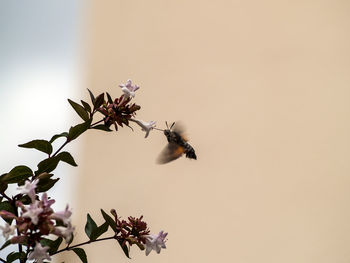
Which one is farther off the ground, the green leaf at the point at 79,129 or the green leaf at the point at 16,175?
the green leaf at the point at 79,129

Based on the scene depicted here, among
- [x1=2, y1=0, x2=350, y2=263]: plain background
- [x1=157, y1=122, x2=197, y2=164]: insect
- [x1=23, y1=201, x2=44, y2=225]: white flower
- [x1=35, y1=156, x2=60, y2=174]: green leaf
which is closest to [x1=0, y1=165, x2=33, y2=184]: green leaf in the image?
[x1=35, y1=156, x2=60, y2=174]: green leaf

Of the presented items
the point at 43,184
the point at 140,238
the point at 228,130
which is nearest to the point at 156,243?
the point at 140,238

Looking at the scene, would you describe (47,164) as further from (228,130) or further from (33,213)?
(228,130)

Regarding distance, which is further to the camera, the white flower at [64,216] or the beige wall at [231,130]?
the beige wall at [231,130]

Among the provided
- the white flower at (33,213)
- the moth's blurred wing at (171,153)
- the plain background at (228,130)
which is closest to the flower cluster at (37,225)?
the white flower at (33,213)

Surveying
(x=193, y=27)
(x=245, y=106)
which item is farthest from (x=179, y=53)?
(x=245, y=106)

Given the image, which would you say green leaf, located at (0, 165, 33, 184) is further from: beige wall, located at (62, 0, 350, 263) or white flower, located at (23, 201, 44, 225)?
beige wall, located at (62, 0, 350, 263)

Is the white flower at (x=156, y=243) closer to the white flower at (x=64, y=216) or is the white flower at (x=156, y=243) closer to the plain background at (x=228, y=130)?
the white flower at (x=64, y=216)
